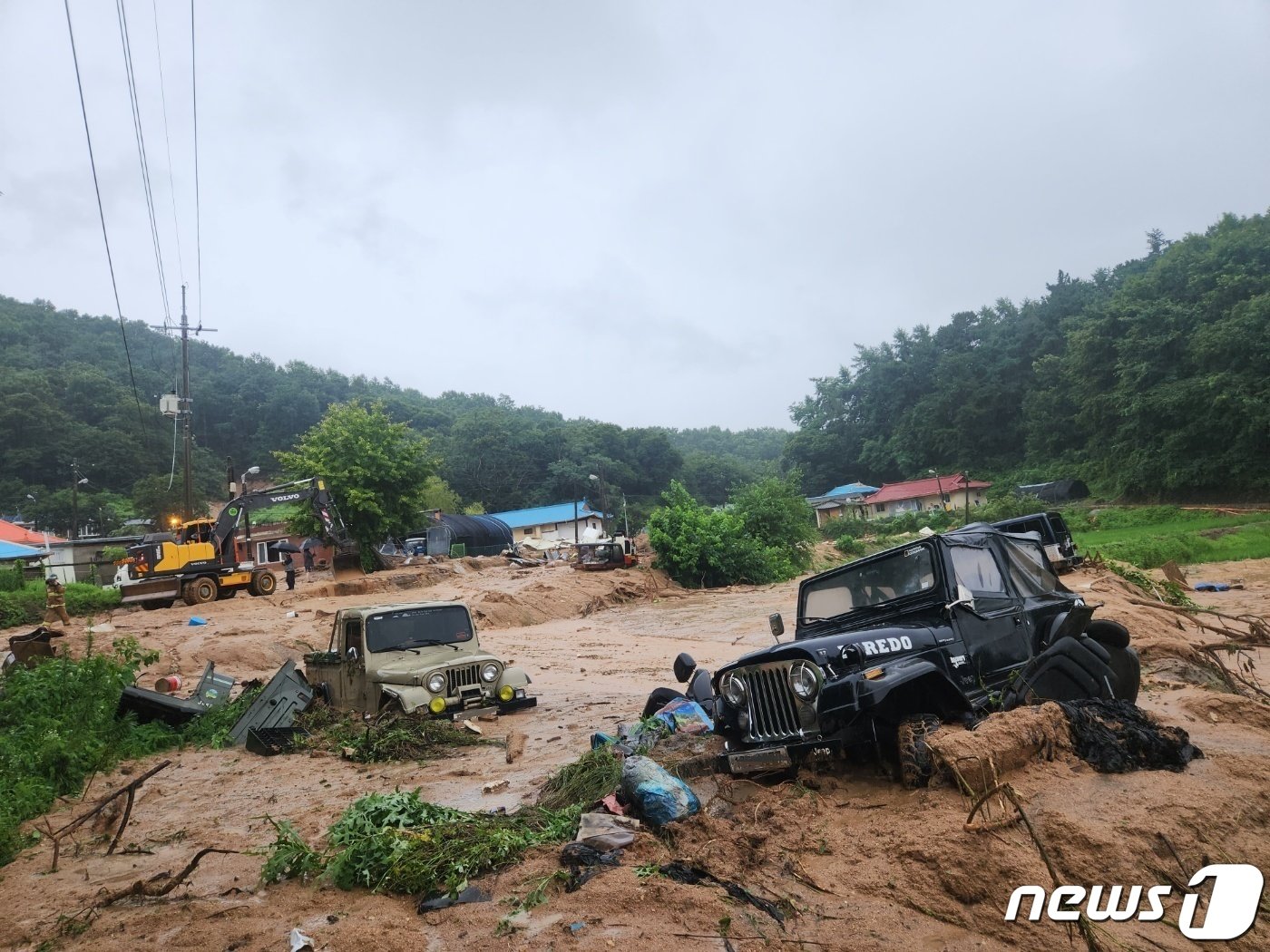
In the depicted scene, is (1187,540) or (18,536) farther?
(18,536)

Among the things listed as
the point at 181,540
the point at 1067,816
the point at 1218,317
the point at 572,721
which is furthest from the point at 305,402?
the point at 1067,816

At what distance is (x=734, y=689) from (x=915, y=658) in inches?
47.8

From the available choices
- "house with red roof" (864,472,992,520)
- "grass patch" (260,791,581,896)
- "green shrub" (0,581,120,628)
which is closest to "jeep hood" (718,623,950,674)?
"grass patch" (260,791,581,896)

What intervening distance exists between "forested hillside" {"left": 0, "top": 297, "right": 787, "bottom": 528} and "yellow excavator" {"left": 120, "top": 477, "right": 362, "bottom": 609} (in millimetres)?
32161

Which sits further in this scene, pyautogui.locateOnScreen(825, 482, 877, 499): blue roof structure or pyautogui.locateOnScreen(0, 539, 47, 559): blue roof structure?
pyautogui.locateOnScreen(825, 482, 877, 499): blue roof structure

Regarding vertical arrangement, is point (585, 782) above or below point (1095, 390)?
below

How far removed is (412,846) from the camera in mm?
4555

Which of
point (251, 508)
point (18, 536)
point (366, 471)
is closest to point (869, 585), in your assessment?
point (251, 508)

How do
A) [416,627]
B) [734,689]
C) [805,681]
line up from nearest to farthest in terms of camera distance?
[805,681] → [734,689] → [416,627]

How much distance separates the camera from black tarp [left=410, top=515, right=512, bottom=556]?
165ft

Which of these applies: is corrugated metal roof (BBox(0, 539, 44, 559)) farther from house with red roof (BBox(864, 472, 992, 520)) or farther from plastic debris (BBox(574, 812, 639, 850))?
house with red roof (BBox(864, 472, 992, 520))

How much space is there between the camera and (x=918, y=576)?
5.95 meters

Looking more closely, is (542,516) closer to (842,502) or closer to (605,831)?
(842,502)

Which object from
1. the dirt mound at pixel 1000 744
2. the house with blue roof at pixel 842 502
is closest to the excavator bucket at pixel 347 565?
the dirt mound at pixel 1000 744
